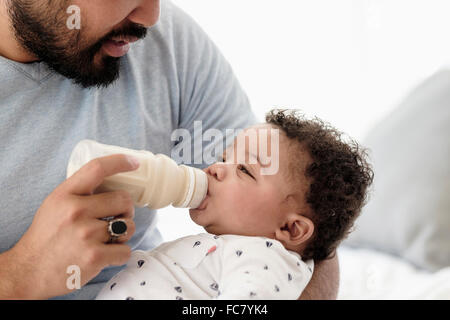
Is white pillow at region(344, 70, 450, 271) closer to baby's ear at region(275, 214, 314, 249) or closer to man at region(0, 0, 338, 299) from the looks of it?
man at region(0, 0, 338, 299)

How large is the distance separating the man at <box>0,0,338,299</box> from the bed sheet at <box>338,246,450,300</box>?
370 millimetres

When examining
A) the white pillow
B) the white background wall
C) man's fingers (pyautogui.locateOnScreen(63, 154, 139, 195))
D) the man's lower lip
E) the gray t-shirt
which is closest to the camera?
man's fingers (pyautogui.locateOnScreen(63, 154, 139, 195))

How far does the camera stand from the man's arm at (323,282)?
1.20 metres

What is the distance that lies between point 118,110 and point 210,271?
0.46 meters

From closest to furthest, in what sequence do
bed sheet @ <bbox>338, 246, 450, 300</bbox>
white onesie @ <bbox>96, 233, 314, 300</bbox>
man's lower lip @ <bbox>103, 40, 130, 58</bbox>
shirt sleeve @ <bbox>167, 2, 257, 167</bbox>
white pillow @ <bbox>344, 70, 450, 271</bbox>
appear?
white onesie @ <bbox>96, 233, 314, 300</bbox> → man's lower lip @ <bbox>103, 40, 130, 58</bbox> → shirt sleeve @ <bbox>167, 2, 257, 167</bbox> → bed sheet @ <bbox>338, 246, 450, 300</bbox> → white pillow @ <bbox>344, 70, 450, 271</bbox>

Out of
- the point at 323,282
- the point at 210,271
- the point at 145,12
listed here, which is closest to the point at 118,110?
the point at 145,12

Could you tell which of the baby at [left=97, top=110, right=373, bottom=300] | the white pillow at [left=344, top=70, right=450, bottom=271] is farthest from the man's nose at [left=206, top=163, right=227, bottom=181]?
the white pillow at [left=344, top=70, right=450, bottom=271]

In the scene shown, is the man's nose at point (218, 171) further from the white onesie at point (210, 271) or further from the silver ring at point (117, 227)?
the silver ring at point (117, 227)

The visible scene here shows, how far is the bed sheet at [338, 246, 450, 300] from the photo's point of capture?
1.53 meters

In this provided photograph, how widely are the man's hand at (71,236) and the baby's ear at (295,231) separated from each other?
37 cm

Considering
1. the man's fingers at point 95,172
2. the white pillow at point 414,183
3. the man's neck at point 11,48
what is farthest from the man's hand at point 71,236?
the white pillow at point 414,183

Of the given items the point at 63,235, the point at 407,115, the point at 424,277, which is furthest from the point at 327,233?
the point at 407,115

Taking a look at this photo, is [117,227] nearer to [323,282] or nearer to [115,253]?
[115,253]
